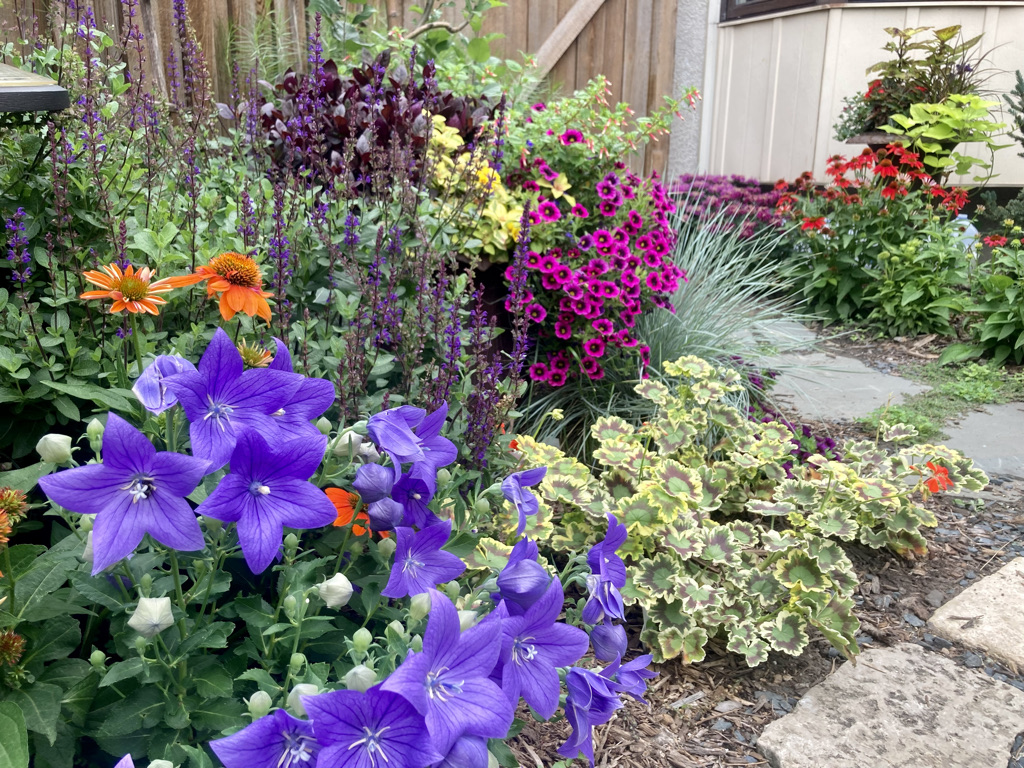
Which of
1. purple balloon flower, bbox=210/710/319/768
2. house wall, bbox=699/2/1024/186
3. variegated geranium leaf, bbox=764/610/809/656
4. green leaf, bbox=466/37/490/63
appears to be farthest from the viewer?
house wall, bbox=699/2/1024/186

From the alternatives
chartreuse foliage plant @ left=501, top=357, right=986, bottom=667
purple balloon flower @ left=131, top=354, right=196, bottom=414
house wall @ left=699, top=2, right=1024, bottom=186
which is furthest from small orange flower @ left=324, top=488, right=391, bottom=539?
house wall @ left=699, top=2, right=1024, bottom=186

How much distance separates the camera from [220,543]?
876 mm

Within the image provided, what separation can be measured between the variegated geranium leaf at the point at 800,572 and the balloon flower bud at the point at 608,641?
973 millimetres

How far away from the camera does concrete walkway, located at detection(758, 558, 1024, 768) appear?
156 centimetres

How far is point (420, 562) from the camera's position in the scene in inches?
39.6

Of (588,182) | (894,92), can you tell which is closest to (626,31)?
(894,92)

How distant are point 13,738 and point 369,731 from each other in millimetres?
420

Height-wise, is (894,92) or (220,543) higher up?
(894,92)

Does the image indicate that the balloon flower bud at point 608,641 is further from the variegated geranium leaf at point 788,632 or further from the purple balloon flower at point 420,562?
the variegated geranium leaf at point 788,632

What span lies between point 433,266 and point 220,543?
1.07 metres

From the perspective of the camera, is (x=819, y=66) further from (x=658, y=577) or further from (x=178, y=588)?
(x=178, y=588)

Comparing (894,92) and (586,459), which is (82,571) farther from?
(894,92)

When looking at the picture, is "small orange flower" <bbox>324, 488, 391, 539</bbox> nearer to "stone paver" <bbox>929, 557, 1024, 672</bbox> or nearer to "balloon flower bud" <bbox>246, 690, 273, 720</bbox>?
"balloon flower bud" <bbox>246, 690, 273, 720</bbox>

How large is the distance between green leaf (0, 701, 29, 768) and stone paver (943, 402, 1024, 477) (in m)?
3.20
